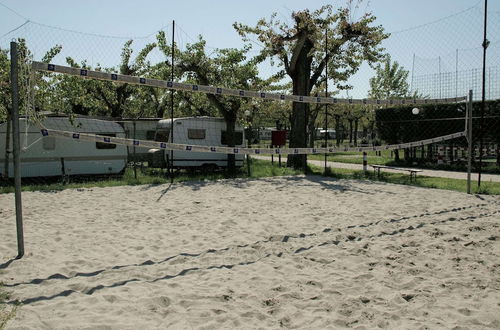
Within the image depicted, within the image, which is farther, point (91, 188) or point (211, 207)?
point (91, 188)

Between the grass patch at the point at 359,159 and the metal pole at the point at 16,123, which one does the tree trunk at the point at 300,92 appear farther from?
the metal pole at the point at 16,123

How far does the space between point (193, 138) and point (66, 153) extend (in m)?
4.38

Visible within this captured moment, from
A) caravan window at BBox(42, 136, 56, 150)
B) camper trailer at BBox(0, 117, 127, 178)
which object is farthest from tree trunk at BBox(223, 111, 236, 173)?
caravan window at BBox(42, 136, 56, 150)

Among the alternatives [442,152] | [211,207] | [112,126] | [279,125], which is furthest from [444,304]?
[279,125]

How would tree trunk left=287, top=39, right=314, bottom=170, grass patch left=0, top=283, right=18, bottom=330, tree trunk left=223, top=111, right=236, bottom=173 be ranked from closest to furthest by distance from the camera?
grass patch left=0, top=283, right=18, bottom=330 → tree trunk left=223, top=111, right=236, bottom=173 → tree trunk left=287, top=39, right=314, bottom=170

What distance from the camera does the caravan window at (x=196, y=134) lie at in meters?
14.5

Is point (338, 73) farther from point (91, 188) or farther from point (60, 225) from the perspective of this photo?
point (60, 225)

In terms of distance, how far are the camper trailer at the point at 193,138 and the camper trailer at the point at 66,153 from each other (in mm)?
1496

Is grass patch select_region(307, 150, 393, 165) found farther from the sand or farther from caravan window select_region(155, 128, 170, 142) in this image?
the sand

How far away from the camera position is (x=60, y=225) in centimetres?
609

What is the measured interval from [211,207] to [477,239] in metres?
4.43

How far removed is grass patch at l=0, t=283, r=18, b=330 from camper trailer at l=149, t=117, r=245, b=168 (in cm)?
1040

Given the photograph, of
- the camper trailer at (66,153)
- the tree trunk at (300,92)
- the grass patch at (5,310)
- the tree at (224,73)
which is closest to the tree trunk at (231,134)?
the tree at (224,73)

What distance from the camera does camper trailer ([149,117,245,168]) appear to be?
14.2 metres
